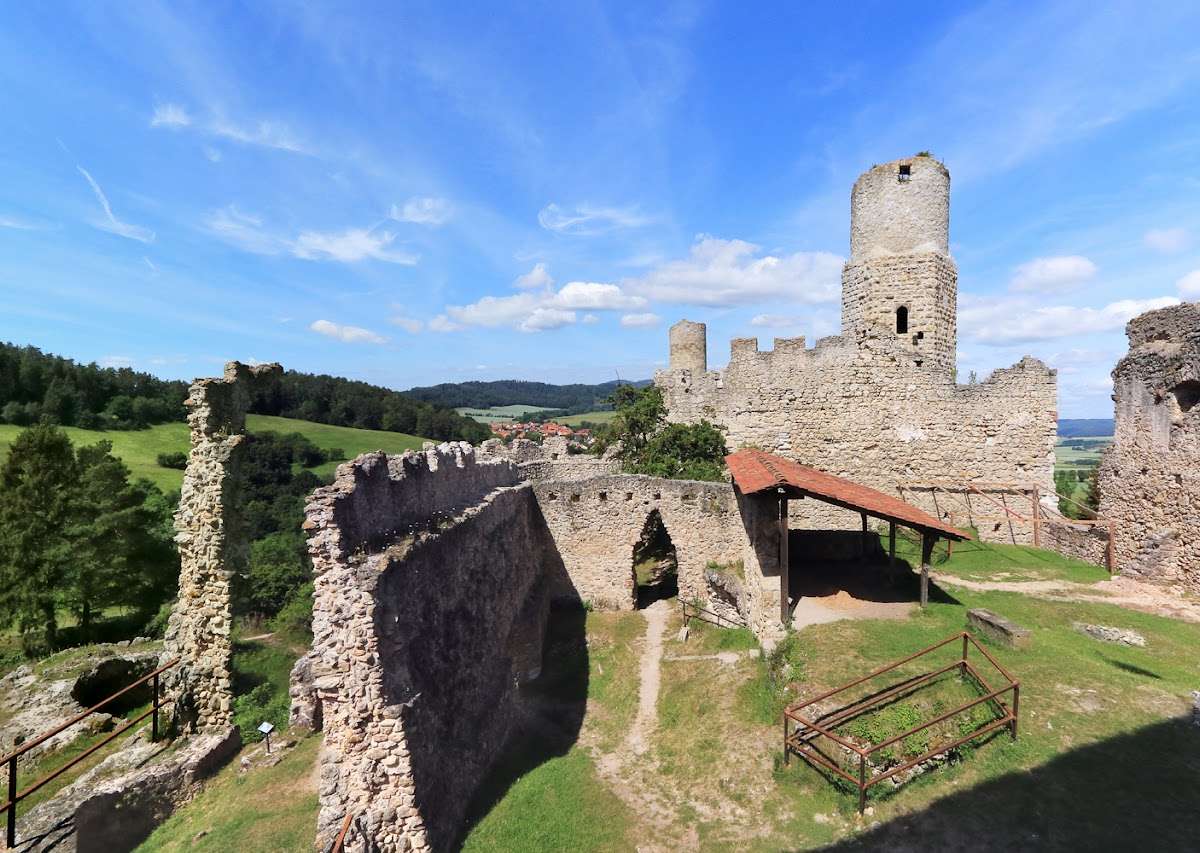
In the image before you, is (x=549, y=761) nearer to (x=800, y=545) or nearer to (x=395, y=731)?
(x=395, y=731)

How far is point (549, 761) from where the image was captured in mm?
8906

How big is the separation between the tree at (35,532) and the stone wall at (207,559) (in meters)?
13.1

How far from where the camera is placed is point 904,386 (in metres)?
17.2

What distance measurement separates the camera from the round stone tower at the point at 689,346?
26141mm

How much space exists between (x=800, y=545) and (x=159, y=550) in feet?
77.3

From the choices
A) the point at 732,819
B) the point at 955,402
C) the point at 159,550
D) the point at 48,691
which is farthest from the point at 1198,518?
the point at 159,550

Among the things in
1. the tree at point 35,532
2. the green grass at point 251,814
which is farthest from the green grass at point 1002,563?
the tree at point 35,532

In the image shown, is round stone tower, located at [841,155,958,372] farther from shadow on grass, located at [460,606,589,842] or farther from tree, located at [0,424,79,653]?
tree, located at [0,424,79,653]

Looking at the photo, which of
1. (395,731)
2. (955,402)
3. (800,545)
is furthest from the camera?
(955,402)

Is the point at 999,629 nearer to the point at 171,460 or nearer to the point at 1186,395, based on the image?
the point at 1186,395

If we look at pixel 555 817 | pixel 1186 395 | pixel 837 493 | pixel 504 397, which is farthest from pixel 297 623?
pixel 504 397

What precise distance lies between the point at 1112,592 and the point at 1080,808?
8.64 m

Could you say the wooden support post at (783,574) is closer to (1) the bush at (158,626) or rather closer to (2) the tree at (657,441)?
(2) the tree at (657,441)

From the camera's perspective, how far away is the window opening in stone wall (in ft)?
36.9
